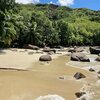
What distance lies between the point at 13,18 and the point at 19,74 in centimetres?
2364

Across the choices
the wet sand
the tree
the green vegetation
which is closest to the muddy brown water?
the wet sand

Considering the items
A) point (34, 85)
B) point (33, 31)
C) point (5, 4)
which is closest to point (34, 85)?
point (34, 85)

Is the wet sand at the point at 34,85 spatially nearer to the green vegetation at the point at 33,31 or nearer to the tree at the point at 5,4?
the tree at the point at 5,4

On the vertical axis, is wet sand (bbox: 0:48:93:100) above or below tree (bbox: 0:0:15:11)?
below

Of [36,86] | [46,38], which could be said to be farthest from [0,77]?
[46,38]

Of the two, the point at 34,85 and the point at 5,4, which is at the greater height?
the point at 5,4

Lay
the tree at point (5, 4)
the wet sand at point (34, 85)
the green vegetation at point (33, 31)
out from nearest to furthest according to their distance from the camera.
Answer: the wet sand at point (34, 85), the tree at point (5, 4), the green vegetation at point (33, 31)

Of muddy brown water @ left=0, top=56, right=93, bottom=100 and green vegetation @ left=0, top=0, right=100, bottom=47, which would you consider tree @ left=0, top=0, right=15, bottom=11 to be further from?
Answer: muddy brown water @ left=0, top=56, right=93, bottom=100

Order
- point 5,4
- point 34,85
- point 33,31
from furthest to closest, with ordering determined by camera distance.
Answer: point 33,31 < point 5,4 < point 34,85

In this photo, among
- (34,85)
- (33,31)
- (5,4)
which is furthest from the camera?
(33,31)

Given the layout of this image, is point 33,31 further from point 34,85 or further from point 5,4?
point 34,85

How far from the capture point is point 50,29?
74.2 metres

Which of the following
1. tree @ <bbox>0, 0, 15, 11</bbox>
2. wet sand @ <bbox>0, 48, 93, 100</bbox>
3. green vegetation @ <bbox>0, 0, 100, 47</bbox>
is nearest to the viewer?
wet sand @ <bbox>0, 48, 93, 100</bbox>

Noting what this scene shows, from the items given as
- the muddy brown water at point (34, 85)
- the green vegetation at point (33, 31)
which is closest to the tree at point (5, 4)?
the green vegetation at point (33, 31)
